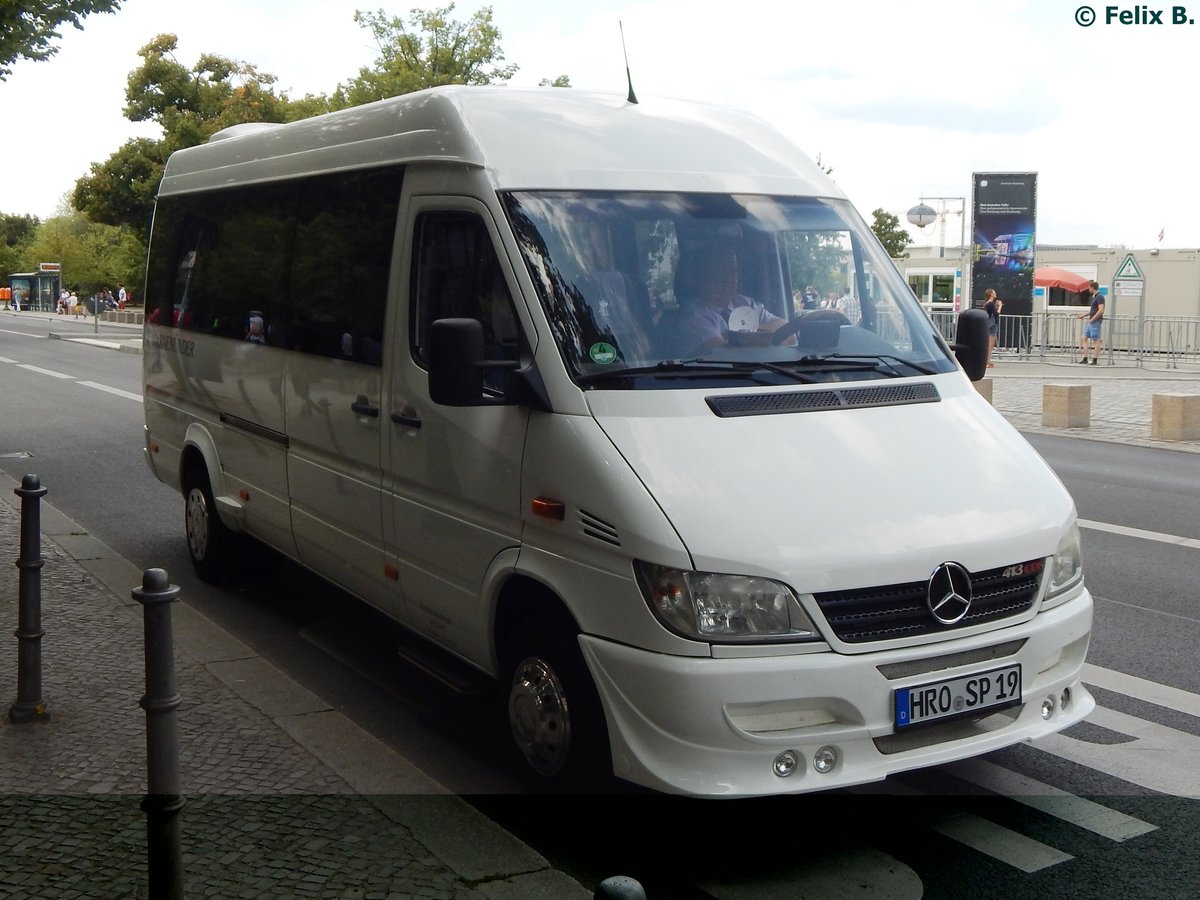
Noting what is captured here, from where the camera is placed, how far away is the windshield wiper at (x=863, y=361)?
5.23 metres

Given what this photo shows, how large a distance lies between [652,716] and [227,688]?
96.3 inches

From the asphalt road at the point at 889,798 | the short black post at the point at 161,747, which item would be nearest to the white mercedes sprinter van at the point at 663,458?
the asphalt road at the point at 889,798

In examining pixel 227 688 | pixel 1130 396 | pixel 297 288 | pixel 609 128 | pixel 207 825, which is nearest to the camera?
pixel 207 825

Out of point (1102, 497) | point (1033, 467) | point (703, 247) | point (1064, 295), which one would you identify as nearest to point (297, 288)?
point (703, 247)

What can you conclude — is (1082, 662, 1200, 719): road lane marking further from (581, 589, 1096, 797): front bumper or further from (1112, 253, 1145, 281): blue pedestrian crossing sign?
(1112, 253, 1145, 281): blue pedestrian crossing sign

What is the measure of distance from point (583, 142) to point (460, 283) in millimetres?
733

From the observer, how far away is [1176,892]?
168 inches

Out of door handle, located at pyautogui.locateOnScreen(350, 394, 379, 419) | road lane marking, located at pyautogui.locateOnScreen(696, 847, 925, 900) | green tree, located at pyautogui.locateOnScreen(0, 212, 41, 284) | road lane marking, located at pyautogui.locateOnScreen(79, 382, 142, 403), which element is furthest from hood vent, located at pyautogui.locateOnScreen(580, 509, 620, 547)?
green tree, located at pyautogui.locateOnScreen(0, 212, 41, 284)

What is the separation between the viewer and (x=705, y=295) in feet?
17.1

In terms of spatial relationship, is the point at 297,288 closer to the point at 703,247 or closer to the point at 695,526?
the point at 703,247

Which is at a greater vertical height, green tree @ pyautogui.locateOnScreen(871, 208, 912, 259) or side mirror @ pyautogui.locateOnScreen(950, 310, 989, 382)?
green tree @ pyautogui.locateOnScreen(871, 208, 912, 259)

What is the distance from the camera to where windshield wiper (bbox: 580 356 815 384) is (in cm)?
486

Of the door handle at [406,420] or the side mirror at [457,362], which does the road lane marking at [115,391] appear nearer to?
the door handle at [406,420]

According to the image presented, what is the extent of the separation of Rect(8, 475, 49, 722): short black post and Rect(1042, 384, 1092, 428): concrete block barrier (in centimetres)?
1552
